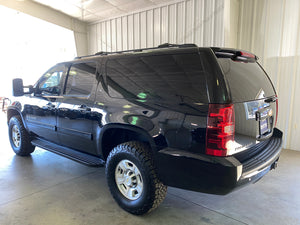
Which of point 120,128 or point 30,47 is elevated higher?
point 30,47

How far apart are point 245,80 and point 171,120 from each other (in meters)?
0.86

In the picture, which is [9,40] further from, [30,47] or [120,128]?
[120,128]

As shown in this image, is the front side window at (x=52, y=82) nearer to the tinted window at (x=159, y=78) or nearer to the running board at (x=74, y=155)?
the running board at (x=74, y=155)

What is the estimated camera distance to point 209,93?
186cm

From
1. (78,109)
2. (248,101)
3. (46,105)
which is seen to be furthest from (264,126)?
(46,105)

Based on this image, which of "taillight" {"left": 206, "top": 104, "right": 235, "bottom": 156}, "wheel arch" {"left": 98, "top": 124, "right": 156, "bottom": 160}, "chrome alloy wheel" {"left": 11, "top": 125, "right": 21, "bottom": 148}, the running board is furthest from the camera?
"chrome alloy wheel" {"left": 11, "top": 125, "right": 21, "bottom": 148}

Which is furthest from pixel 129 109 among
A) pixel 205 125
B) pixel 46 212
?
pixel 46 212

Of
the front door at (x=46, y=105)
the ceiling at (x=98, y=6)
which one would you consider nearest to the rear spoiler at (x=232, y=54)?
the front door at (x=46, y=105)

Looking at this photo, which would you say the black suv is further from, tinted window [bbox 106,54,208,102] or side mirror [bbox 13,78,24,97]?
side mirror [bbox 13,78,24,97]

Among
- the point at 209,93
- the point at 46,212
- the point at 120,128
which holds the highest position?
the point at 209,93

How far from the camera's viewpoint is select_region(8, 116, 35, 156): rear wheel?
4.10 meters

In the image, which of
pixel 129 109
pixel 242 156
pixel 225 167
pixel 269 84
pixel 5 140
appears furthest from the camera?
pixel 5 140

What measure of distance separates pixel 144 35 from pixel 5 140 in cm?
464

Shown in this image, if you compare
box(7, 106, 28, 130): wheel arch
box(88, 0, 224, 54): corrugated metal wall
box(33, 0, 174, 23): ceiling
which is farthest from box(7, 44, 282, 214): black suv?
box(33, 0, 174, 23): ceiling
